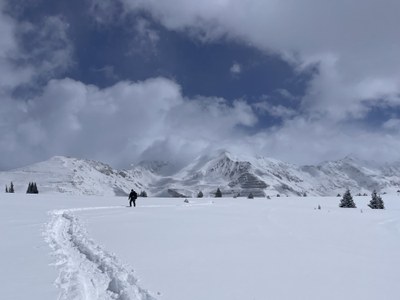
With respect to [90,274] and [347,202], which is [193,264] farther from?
[347,202]

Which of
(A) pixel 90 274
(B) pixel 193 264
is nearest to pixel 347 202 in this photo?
(B) pixel 193 264

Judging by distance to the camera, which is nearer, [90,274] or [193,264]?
[90,274]

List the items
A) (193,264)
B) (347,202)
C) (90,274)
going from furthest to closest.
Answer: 1. (347,202)
2. (193,264)
3. (90,274)

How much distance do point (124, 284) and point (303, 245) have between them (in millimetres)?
9298

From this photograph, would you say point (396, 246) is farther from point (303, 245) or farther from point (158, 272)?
point (158, 272)

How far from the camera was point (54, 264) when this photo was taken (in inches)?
508

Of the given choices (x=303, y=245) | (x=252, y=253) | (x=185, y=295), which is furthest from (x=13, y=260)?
(x=303, y=245)

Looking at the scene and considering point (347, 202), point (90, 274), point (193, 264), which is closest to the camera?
point (90, 274)

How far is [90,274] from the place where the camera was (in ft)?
38.3

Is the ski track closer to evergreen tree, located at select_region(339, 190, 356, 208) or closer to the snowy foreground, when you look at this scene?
the snowy foreground

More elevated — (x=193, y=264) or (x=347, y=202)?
(x=347, y=202)

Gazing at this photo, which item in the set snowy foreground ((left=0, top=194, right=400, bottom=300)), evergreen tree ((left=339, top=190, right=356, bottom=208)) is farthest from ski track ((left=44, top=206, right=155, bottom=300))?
evergreen tree ((left=339, top=190, right=356, bottom=208))

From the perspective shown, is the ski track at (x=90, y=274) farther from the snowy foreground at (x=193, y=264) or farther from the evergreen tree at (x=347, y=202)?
the evergreen tree at (x=347, y=202)

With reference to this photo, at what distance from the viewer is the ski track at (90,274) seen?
9852mm
